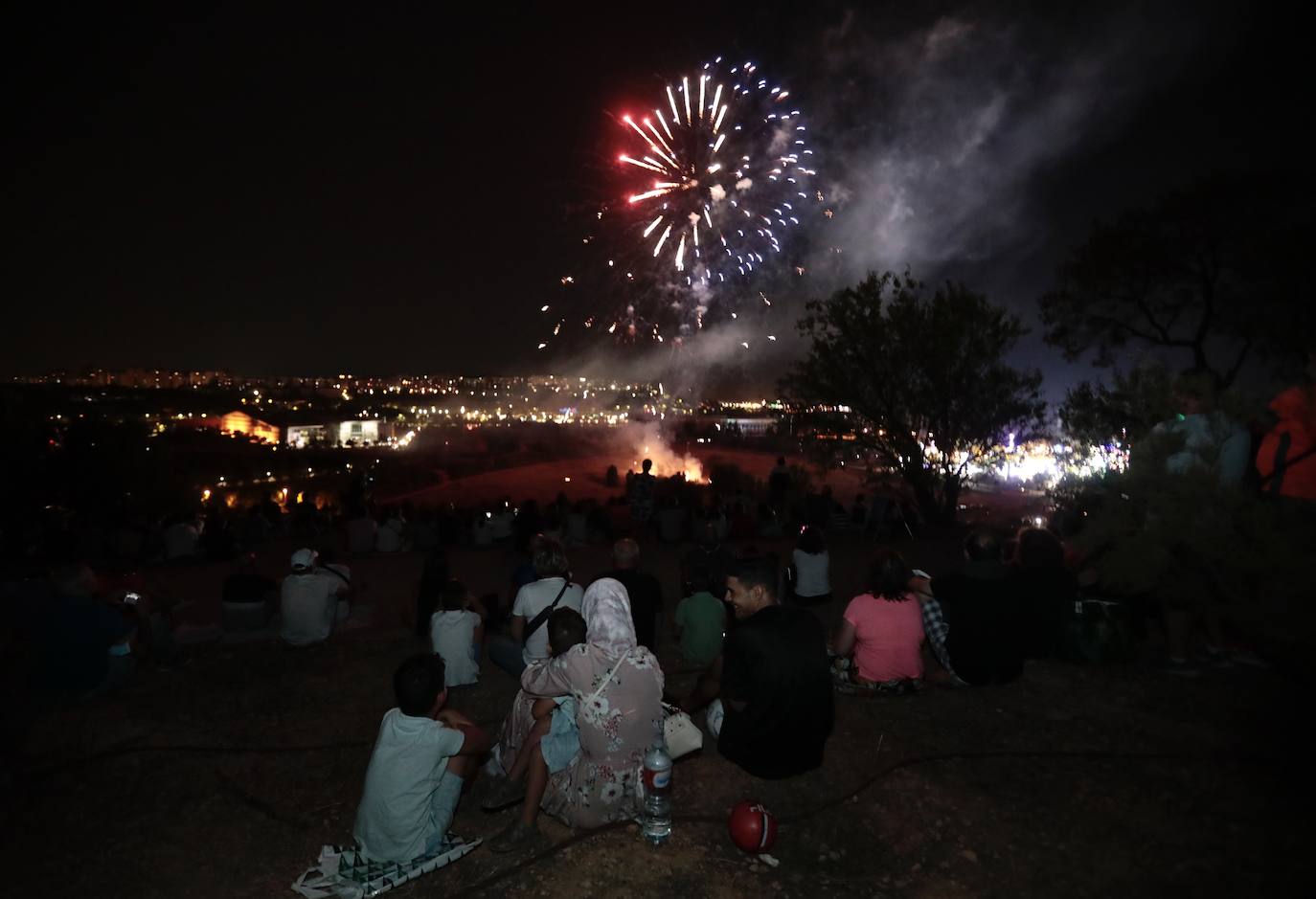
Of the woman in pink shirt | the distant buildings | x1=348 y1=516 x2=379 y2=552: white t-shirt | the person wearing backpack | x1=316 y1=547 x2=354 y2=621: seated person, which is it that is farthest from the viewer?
the distant buildings

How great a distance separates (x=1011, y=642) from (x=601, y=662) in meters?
3.80

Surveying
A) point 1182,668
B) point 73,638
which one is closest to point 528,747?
point 73,638

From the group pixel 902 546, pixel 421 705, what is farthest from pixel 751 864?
pixel 902 546

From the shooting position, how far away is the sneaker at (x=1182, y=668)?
22.1ft

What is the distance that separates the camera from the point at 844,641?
611 centimetres

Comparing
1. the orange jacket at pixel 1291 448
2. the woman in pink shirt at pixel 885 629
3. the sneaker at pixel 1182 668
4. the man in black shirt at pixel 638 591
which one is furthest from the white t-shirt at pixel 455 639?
the orange jacket at pixel 1291 448

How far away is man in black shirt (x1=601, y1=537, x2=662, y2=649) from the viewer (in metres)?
6.99

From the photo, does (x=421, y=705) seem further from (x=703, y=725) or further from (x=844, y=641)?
(x=844, y=641)

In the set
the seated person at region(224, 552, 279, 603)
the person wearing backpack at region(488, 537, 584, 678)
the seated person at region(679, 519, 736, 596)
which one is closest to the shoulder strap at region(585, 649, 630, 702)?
the person wearing backpack at region(488, 537, 584, 678)

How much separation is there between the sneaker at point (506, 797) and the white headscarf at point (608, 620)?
3.41 ft

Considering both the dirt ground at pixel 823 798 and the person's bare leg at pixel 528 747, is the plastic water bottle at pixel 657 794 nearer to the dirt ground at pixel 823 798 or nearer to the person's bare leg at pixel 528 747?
the dirt ground at pixel 823 798

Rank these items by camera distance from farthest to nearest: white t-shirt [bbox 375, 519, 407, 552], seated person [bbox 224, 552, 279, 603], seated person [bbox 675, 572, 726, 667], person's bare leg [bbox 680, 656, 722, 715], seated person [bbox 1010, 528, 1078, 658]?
white t-shirt [bbox 375, 519, 407, 552]
seated person [bbox 224, 552, 279, 603]
seated person [bbox 675, 572, 726, 667]
seated person [bbox 1010, 528, 1078, 658]
person's bare leg [bbox 680, 656, 722, 715]

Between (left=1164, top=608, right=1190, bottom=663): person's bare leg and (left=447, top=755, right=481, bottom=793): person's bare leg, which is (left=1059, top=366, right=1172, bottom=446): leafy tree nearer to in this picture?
(left=1164, top=608, right=1190, bottom=663): person's bare leg

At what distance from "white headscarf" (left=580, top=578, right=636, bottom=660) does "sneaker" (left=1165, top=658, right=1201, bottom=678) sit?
529 cm
